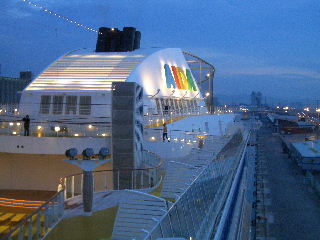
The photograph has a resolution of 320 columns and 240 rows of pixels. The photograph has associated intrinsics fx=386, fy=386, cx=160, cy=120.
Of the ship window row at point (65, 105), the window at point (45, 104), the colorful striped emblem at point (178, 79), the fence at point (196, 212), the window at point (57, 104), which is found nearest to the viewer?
the fence at point (196, 212)

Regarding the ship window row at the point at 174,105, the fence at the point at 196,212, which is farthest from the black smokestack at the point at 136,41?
the fence at the point at 196,212

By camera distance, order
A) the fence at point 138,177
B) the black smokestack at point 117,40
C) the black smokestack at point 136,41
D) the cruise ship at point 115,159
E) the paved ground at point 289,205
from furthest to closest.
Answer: the black smokestack at point 136,41 < the black smokestack at point 117,40 < the paved ground at point 289,205 < the fence at point 138,177 < the cruise ship at point 115,159

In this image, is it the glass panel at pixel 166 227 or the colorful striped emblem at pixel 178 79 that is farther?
the colorful striped emblem at pixel 178 79

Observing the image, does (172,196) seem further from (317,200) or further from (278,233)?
(317,200)

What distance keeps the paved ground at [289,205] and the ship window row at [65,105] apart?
10.9 meters

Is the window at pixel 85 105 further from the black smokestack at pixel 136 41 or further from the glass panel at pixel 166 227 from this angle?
the glass panel at pixel 166 227

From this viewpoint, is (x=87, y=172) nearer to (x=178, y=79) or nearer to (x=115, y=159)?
(x=115, y=159)

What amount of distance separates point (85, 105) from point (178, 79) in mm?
10969

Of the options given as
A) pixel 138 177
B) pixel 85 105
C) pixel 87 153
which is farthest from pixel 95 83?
pixel 87 153

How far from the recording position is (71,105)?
2080 cm

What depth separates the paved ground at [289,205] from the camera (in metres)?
17.8

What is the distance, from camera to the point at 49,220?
8984mm

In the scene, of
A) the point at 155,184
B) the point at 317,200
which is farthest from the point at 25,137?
the point at 317,200

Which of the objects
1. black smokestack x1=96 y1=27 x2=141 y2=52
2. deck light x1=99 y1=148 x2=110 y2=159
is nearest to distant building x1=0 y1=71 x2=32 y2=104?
black smokestack x1=96 y1=27 x2=141 y2=52
